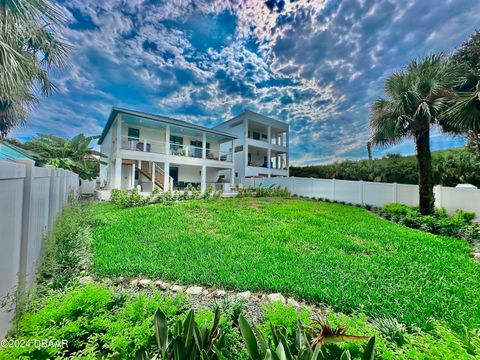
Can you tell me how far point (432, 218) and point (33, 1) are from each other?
13.2 meters

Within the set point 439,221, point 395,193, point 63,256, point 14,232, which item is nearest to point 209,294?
point 14,232

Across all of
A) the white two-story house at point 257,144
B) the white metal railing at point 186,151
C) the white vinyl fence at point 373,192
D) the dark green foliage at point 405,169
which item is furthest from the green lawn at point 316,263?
the white two-story house at point 257,144

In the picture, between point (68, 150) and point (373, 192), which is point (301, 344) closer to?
point (373, 192)

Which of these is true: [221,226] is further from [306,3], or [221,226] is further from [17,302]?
[306,3]

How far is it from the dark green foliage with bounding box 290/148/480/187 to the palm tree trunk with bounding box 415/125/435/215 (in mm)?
6156

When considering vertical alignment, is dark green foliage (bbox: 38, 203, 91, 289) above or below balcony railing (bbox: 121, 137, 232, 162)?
below

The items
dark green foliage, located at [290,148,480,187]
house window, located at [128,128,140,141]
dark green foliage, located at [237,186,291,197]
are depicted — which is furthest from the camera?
house window, located at [128,128,140,141]

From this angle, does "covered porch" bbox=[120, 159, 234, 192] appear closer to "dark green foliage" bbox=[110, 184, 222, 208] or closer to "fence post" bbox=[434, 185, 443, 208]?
"dark green foliage" bbox=[110, 184, 222, 208]

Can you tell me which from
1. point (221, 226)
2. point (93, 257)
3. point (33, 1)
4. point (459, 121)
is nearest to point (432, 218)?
point (459, 121)

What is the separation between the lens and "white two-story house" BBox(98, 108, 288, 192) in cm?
1558

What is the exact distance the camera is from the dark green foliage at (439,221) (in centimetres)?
688

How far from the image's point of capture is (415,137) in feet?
30.9

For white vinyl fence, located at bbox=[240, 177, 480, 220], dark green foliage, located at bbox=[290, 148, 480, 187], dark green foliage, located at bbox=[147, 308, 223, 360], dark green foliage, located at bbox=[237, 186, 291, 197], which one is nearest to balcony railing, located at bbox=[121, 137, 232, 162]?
dark green foliage, located at bbox=[237, 186, 291, 197]

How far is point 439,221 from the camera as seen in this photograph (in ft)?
25.5
